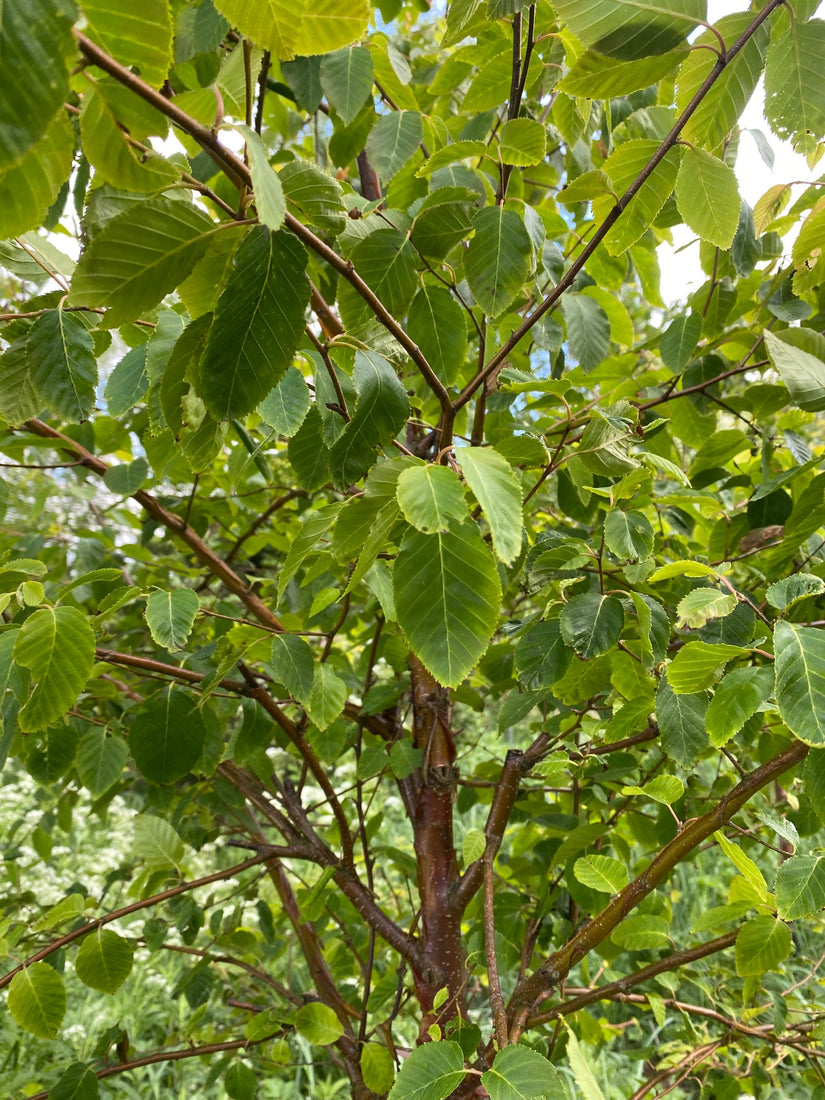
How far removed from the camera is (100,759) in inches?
39.6

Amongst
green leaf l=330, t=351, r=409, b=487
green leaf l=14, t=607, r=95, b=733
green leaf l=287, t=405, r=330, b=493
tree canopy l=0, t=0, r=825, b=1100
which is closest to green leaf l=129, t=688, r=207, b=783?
tree canopy l=0, t=0, r=825, b=1100

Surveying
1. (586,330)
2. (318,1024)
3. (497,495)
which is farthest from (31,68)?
(318,1024)

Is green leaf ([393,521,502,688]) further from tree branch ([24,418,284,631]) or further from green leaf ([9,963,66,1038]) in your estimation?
green leaf ([9,963,66,1038])

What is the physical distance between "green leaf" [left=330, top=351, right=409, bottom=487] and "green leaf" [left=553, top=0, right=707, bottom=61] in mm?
229

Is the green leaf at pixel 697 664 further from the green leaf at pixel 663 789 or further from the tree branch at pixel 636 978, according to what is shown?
the tree branch at pixel 636 978

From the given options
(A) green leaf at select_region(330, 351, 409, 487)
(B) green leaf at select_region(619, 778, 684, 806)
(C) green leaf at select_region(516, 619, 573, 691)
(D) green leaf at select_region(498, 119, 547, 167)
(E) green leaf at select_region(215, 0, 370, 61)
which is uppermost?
(D) green leaf at select_region(498, 119, 547, 167)

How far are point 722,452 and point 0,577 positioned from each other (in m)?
0.87

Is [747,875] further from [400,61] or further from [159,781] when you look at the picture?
[400,61]

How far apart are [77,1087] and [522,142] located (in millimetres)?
1203

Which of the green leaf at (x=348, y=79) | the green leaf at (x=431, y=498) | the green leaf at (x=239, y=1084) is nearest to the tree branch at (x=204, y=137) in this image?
the green leaf at (x=431, y=498)

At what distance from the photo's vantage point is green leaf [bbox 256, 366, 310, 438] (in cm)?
57

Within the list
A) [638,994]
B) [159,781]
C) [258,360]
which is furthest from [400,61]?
[638,994]

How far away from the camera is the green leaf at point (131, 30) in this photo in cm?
29

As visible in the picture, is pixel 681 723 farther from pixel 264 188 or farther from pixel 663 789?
pixel 264 188
